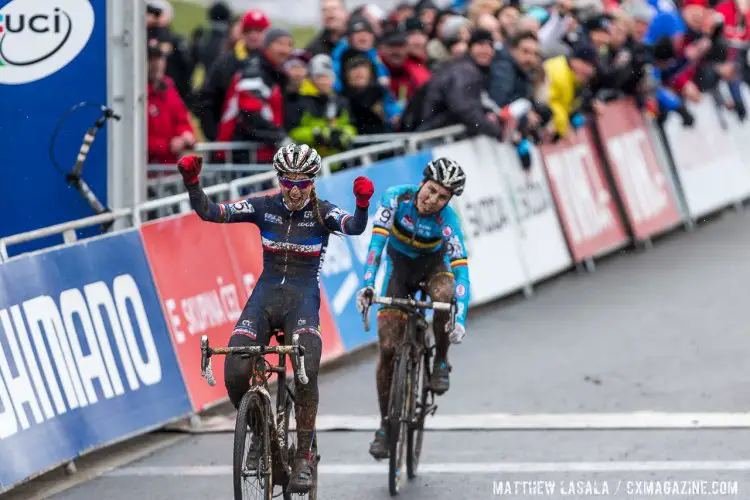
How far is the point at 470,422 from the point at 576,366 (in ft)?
6.78

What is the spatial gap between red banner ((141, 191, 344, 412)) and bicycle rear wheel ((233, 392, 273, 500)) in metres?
3.25

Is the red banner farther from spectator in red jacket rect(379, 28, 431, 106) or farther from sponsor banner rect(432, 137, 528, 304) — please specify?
spectator in red jacket rect(379, 28, 431, 106)

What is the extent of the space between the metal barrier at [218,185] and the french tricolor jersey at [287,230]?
6.52 ft

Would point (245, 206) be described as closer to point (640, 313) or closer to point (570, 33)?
point (640, 313)

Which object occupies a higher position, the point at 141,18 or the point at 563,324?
the point at 141,18

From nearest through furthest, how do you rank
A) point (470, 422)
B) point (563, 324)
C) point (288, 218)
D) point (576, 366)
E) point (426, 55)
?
1. point (288, 218)
2. point (470, 422)
3. point (576, 366)
4. point (563, 324)
5. point (426, 55)

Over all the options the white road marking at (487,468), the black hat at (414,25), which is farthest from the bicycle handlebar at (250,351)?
the black hat at (414,25)

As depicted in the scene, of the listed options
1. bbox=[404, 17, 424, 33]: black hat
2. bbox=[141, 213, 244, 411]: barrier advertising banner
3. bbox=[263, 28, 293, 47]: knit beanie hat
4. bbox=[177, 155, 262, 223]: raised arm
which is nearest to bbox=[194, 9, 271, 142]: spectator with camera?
bbox=[263, 28, 293, 47]: knit beanie hat

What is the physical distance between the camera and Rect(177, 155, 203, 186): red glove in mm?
8203

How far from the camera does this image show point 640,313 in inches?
603

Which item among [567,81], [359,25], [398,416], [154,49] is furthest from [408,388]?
[567,81]

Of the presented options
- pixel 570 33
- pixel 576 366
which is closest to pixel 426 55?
pixel 570 33

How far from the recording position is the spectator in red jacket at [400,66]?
16094mm

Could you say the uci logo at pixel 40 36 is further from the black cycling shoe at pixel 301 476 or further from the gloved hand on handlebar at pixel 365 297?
the black cycling shoe at pixel 301 476
